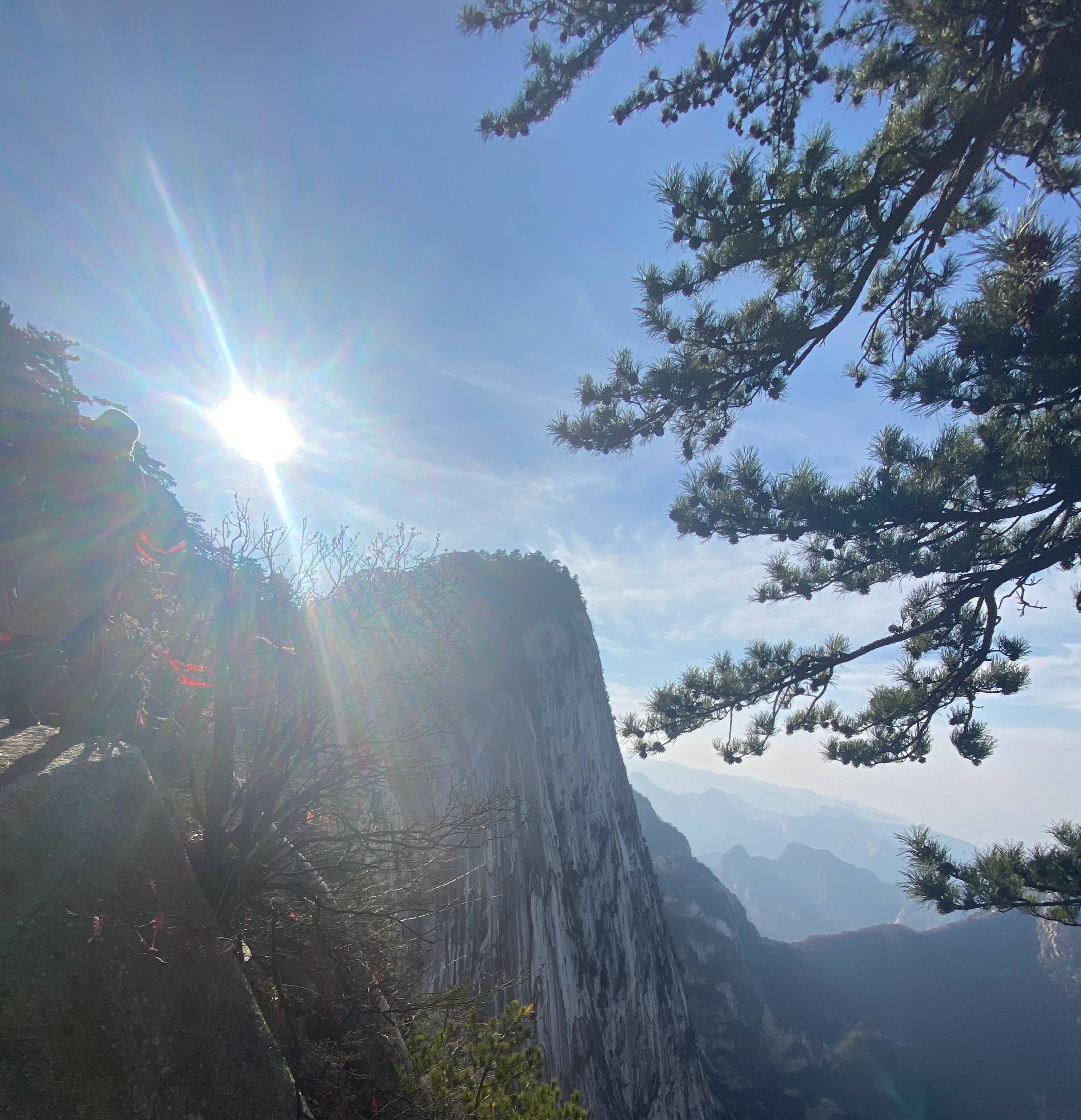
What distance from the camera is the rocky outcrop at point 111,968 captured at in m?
2.74

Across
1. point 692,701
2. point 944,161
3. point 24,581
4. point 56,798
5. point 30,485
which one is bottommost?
point 56,798

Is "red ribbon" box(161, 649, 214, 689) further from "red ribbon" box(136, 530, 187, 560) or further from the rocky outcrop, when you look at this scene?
the rocky outcrop

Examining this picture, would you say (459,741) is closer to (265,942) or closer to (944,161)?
(265,942)

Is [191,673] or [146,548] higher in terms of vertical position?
[146,548]

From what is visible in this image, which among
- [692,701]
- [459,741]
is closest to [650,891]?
[459,741]

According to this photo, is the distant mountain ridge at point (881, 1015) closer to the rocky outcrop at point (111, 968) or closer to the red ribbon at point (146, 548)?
the rocky outcrop at point (111, 968)

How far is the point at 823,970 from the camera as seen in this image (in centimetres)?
6925

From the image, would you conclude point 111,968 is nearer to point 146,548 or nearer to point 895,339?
point 146,548

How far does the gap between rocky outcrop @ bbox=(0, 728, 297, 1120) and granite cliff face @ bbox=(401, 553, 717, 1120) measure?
10.3 meters

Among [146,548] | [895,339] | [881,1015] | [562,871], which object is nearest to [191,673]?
[146,548]

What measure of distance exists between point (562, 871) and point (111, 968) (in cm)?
2043

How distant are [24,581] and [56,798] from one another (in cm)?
298

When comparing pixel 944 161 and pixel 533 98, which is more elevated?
pixel 533 98

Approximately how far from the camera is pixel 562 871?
2072 cm
